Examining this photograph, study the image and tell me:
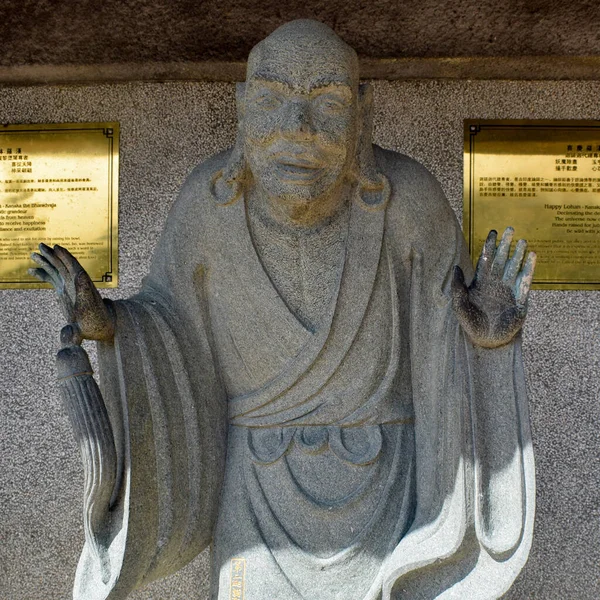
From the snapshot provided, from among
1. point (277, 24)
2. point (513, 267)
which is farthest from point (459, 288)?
point (277, 24)

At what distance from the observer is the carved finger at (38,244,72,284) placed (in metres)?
3.71

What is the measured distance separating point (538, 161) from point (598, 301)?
639mm

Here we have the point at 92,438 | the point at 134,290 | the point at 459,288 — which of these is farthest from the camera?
the point at 134,290

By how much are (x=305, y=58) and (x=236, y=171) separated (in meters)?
0.44

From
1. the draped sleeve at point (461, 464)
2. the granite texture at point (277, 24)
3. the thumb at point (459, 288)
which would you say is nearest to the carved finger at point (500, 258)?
the thumb at point (459, 288)

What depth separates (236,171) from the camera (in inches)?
154

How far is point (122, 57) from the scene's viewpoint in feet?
16.8

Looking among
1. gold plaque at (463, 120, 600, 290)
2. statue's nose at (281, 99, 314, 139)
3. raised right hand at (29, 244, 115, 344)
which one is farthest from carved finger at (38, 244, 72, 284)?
gold plaque at (463, 120, 600, 290)

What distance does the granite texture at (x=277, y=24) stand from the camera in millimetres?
4965

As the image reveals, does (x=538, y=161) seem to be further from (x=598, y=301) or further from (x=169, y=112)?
(x=169, y=112)

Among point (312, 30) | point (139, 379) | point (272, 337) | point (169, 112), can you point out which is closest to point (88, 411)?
point (139, 379)

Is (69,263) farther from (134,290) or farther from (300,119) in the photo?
(134,290)

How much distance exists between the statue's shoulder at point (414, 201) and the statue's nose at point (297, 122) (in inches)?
14.0

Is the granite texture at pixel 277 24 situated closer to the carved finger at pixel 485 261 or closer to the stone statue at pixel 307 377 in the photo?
the stone statue at pixel 307 377
